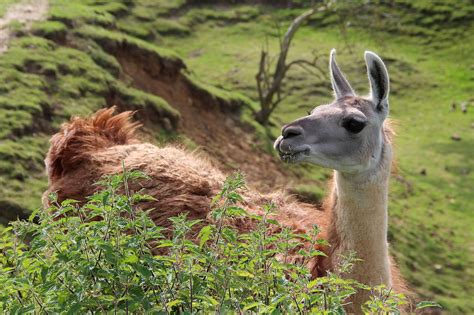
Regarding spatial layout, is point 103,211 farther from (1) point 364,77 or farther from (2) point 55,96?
(1) point 364,77

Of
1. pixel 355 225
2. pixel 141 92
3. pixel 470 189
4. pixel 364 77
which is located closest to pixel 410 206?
pixel 470 189

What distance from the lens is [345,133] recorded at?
5391 millimetres

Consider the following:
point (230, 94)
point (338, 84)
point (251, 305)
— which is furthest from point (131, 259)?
point (230, 94)

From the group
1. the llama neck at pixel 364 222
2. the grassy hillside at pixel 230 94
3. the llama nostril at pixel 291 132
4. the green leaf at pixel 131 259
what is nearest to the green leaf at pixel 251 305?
the green leaf at pixel 131 259

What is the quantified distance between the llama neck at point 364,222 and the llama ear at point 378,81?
1.47ft

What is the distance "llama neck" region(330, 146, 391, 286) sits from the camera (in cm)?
507

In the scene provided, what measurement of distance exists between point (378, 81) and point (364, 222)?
93 cm

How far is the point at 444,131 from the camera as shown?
1758 centimetres

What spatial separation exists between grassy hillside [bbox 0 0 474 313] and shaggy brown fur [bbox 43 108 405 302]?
6.69ft

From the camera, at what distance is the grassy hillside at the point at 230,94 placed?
10.6 meters

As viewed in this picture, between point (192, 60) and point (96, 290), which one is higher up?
point (96, 290)

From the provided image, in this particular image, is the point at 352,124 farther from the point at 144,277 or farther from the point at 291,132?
the point at 144,277

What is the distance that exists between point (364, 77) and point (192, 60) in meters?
3.81

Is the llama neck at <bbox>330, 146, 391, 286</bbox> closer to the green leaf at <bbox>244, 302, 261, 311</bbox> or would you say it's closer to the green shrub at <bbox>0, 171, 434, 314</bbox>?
the green shrub at <bbox>0, 171, 434, 314</bbox>
